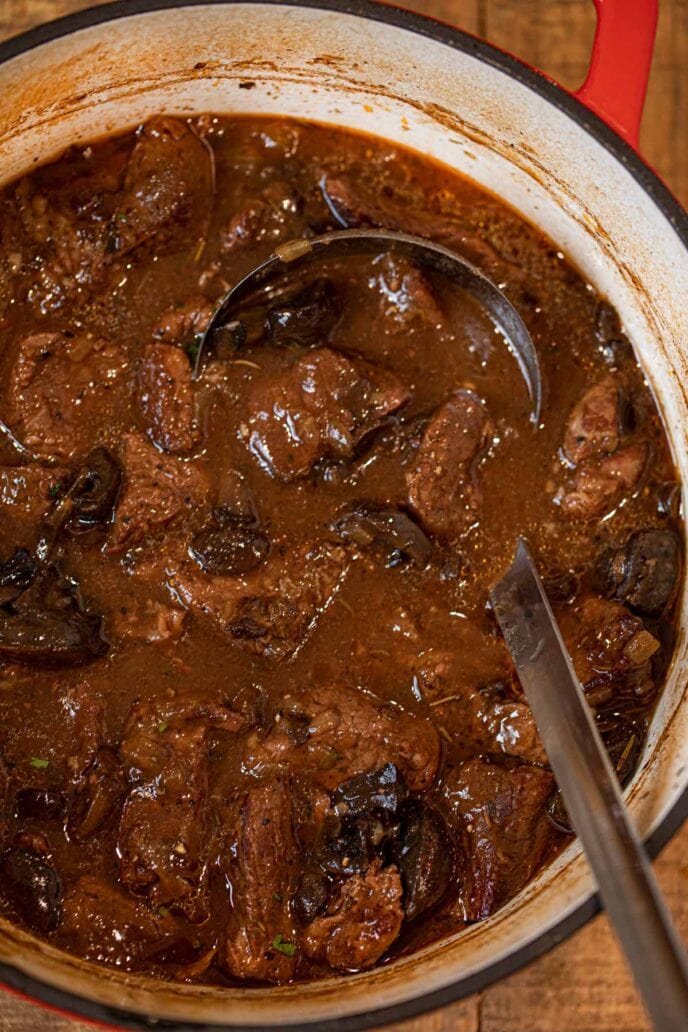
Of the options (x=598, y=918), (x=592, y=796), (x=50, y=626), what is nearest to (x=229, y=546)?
(x=50, y=626)

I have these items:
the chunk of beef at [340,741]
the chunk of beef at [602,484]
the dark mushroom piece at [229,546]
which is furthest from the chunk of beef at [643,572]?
the dark mushroom piece at [229,546]

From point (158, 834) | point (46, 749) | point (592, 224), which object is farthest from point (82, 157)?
point (158, 834)

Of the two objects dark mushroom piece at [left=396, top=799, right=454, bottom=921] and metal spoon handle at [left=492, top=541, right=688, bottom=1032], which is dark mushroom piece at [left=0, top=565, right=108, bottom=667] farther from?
metal spoon handle at [left=492, top=541, right=688, bottom=1032]

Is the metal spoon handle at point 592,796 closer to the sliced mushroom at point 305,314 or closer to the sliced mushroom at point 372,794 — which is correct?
the sliced mushroom at point 372,794

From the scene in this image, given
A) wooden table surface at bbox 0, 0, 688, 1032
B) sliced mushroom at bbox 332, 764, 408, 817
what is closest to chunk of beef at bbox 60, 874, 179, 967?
wooden table surface at bbox 0, 0, 688, 1032

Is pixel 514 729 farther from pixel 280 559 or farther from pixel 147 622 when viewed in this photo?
pixel 147 622

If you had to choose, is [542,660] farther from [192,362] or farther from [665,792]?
[192,362]
